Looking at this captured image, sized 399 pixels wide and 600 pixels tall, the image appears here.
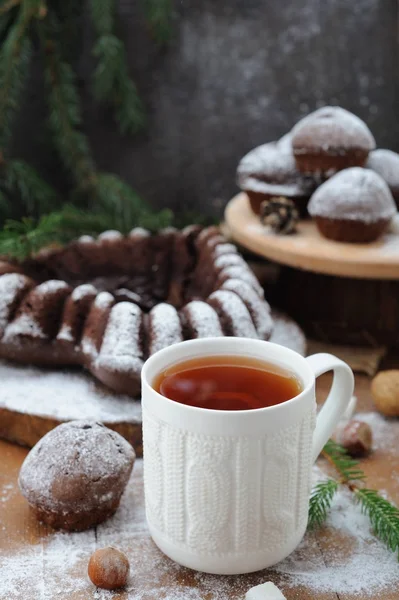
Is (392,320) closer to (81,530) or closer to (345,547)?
(345,547)

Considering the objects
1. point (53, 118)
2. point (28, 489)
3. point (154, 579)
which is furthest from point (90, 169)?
point (154, 579)

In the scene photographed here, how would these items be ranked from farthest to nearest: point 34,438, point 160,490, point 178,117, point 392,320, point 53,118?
1. point 178,117
2. point 53,118
3. point 392,320
4. point 34,438
5. point 160,490

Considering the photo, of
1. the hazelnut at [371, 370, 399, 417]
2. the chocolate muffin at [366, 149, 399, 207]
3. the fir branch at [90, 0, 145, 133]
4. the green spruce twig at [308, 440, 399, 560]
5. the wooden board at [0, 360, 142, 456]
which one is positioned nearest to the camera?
the green spruce twig at [308, 440, 399, 560]

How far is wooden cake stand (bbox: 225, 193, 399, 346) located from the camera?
1.10m


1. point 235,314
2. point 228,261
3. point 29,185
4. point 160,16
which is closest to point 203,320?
point 235,314

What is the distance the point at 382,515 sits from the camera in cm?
76

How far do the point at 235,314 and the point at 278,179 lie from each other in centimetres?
35

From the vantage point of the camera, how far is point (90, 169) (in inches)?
56.8

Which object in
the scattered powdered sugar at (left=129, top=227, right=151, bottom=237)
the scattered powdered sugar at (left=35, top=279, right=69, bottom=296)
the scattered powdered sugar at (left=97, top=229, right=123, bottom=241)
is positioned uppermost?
the scattered powdered sugar at (left=35, top=279, right=69, bottom=296)

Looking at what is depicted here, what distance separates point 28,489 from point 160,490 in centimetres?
16

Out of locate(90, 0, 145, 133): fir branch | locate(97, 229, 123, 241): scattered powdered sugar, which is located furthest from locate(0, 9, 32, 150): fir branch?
locate(97, 229, 123, 241): scattered powdered sugar

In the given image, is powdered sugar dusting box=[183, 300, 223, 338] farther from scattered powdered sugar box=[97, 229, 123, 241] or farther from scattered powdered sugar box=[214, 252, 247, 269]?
scattered powdered sugar box=[97, 229, 123, 241]

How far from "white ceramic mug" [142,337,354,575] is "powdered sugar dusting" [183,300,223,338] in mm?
219

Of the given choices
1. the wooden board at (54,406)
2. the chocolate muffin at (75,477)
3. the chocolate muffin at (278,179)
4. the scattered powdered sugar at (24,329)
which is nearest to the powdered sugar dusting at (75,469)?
the chocolate muffin at (75,477)
